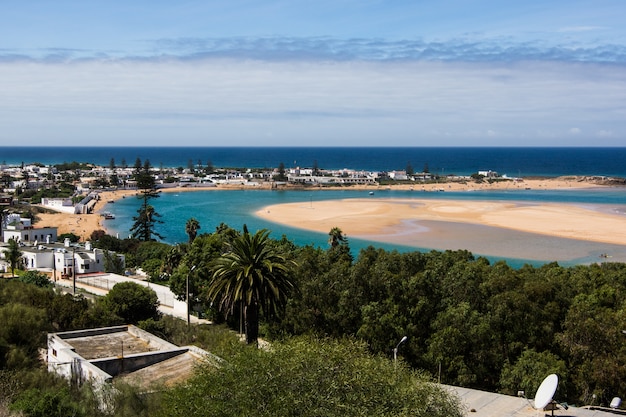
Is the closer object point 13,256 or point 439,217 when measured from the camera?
point 13,256

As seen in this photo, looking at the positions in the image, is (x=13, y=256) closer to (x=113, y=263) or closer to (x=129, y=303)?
(x=113, y=263)

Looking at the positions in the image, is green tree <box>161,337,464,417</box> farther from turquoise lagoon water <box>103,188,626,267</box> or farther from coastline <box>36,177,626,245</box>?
coastline <box>36,177,626,245</box>

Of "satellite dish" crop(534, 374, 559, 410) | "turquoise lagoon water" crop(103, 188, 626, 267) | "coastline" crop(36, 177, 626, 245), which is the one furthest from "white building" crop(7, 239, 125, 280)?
"satellite dish" crop(534, 374, 559, 410)

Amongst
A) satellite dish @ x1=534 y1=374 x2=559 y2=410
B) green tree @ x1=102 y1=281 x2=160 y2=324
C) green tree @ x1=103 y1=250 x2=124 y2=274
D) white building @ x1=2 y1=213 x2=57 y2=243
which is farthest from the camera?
white building @ x1=2 y1=213 x2=57 y2=243

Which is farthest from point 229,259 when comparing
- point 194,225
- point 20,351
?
point 194,225

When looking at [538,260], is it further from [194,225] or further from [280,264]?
Result: [280,264]

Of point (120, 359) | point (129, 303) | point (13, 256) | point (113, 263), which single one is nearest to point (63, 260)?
point (13, 256)
